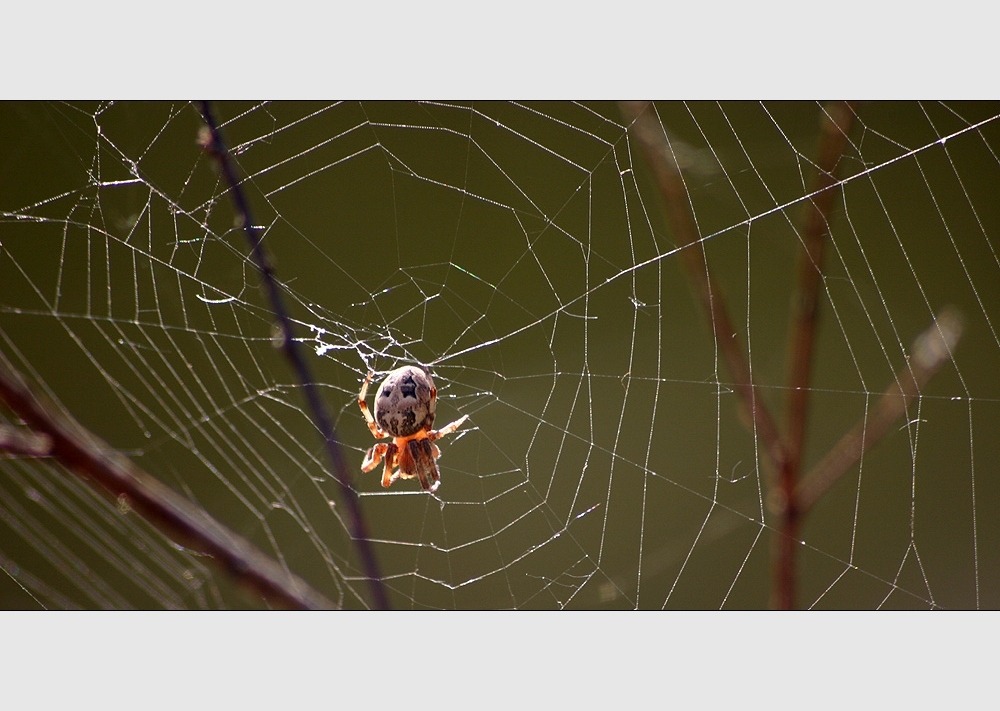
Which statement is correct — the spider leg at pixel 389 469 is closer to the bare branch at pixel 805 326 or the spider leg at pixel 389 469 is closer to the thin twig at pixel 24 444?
the bare branch at pixel 805 326

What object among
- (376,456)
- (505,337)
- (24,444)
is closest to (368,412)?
(376,456)

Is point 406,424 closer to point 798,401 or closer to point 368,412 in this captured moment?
point 368,412

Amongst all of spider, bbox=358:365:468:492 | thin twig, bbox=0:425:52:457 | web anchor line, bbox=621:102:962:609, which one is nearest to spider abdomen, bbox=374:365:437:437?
spider, bbox=358:365:468:492

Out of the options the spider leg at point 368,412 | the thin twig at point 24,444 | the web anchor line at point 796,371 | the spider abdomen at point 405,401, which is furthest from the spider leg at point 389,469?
the thin twig at point 24,444

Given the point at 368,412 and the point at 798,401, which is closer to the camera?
the point at 798,401

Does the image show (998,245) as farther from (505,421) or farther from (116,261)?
(116,261)

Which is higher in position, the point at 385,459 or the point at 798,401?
the point at 385,459

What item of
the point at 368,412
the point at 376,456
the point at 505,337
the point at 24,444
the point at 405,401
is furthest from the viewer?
the point at 505,337

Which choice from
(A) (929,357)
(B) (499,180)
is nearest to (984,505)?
(A) (929,357)
